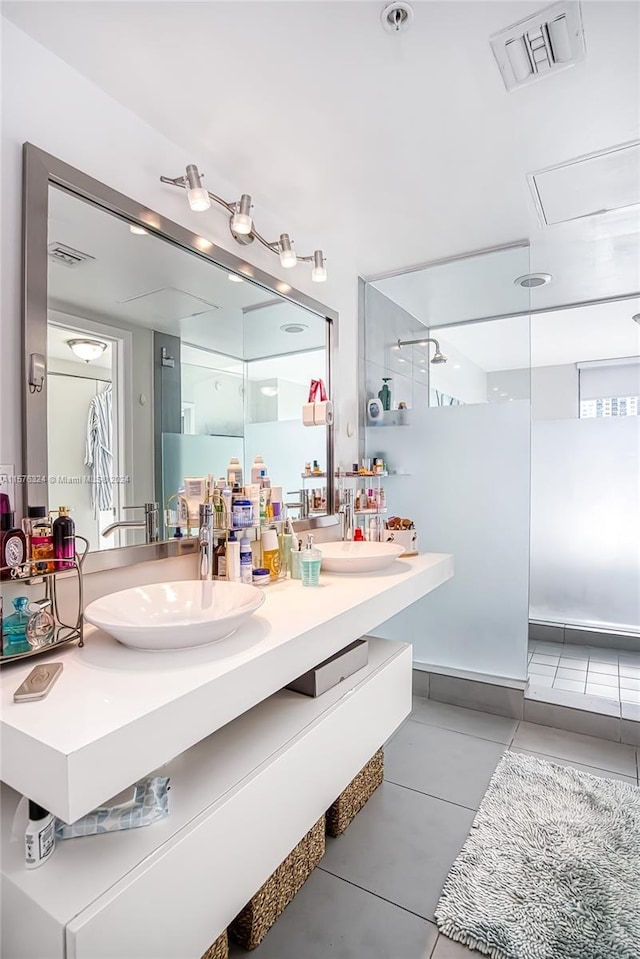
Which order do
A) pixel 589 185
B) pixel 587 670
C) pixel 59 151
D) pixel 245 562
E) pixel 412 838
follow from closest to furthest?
1. pixel 59 151
2. pixel 245 562
3. pixel 412 838
4. pixel 589 185
5. pixel 587 670

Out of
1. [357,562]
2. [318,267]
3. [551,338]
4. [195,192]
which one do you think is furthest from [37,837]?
[551,338]

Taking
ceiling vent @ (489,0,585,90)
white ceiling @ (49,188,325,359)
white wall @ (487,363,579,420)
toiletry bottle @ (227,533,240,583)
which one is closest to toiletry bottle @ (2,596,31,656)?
toiletry bottle @ (227,533,240,583)

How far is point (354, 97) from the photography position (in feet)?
5.05

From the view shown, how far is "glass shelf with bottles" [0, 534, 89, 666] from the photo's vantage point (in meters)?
1.08

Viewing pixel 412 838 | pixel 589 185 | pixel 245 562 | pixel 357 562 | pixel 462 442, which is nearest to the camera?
pixel 245 562

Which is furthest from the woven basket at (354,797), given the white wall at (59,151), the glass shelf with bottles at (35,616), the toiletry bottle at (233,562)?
the white wall at (59,151)

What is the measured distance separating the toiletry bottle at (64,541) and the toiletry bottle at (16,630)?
0.12 m

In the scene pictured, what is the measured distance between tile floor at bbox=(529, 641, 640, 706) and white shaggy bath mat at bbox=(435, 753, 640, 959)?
0.76 m

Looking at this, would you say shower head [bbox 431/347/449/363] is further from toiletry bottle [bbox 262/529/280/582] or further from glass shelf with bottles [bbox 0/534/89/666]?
glass shelf with bottles [bbox 0/534/89/666]

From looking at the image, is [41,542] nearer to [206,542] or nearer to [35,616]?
[35,616]

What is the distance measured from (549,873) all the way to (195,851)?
49.3 inches

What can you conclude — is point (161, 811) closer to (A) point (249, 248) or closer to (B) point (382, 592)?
(B) point (382, 592)

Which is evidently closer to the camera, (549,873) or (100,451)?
(100,451)

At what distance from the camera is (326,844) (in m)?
1.76
